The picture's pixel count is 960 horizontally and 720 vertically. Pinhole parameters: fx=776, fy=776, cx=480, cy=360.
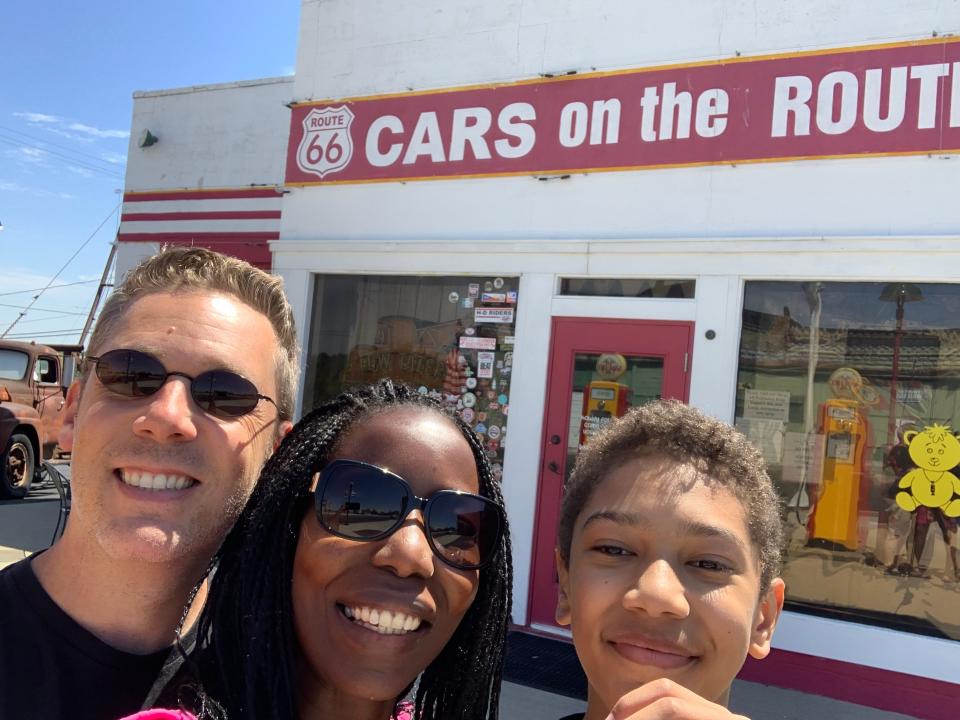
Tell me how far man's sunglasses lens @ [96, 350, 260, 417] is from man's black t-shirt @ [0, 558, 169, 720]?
1.30ft

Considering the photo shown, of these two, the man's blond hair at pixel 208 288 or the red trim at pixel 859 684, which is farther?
the red trim at pixel 859 684

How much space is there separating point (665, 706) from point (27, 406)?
11.7 metres

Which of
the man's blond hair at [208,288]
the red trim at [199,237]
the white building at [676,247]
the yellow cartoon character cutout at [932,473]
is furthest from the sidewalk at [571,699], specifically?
the red trim at [199,237]

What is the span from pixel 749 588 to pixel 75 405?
151 cm

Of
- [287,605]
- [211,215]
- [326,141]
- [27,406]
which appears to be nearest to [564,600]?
[287,605]

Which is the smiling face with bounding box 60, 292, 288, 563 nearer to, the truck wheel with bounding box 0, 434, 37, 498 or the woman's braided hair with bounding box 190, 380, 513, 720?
the woman's braided hair with bounding box 190, 380, 513, 720

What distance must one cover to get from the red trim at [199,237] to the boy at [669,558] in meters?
7.82

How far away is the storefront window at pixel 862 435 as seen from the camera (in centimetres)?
504

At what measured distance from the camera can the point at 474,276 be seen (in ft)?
21.7

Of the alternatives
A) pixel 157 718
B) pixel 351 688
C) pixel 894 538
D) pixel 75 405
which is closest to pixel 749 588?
pixel 351 688

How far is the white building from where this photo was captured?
5.13 meters

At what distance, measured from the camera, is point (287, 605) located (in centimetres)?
146

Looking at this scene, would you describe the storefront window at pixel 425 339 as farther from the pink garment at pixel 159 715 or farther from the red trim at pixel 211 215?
the pink garment at pixel 159 715

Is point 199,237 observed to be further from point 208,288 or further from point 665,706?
point 665,706
